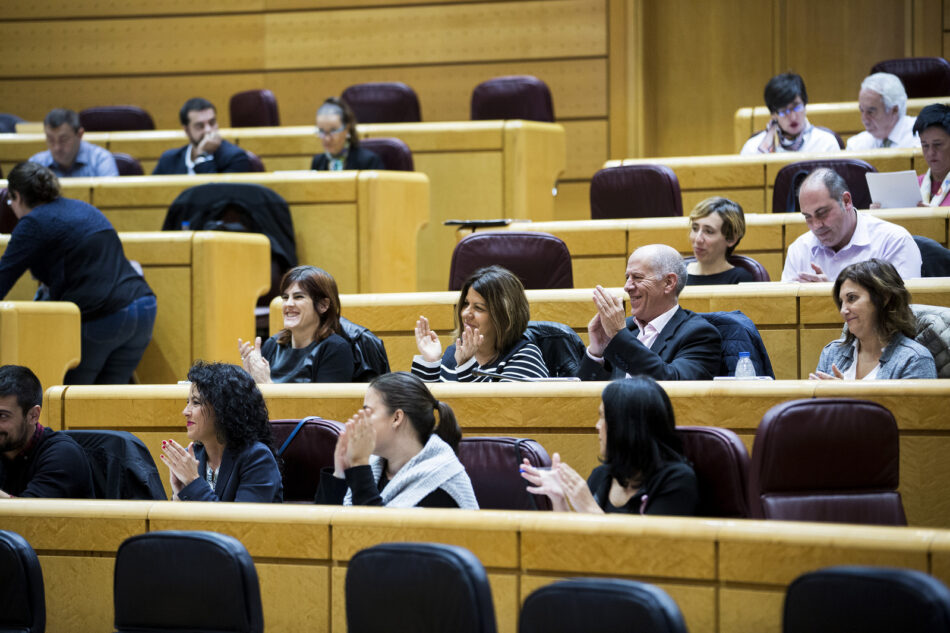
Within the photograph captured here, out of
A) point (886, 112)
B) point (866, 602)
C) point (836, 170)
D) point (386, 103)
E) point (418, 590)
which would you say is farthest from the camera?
point (386, 103)

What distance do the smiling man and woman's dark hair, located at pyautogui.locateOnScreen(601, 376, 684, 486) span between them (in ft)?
4.61

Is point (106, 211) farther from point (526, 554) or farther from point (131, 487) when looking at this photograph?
point (526, 554)

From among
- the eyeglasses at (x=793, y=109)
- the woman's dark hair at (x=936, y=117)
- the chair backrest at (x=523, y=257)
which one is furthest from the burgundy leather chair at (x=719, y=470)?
the eyeglasses at (x=793, y=109)

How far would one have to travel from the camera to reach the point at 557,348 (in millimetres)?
3160

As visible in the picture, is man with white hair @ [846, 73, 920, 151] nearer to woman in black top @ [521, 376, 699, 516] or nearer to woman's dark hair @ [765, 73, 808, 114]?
woman's dark hair @ [765, 73, 808, 114]

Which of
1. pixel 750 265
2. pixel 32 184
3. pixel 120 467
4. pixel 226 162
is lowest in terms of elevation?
pixel 120 467

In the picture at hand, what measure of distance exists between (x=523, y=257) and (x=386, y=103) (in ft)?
8.68

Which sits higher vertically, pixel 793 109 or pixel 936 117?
pixel 793 109

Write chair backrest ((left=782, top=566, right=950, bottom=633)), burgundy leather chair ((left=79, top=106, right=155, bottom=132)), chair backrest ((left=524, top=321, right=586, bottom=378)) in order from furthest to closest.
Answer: burgundy leather chair ((left=79, top=106, right=155, bottom=132))
chair backrest ((left=524, top=321, right=586, bottom=378))
chair backrest ((left=782, top=566, right=950, bottom=633))

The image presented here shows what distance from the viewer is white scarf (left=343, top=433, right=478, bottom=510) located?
2326 mm

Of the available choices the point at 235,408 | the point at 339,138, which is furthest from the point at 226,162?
the point at 235,408

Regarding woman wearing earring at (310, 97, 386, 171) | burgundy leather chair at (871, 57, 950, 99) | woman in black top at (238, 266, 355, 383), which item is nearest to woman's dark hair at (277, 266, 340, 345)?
woman in black top at (238, 266, 355, 383)

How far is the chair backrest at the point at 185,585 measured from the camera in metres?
1.92

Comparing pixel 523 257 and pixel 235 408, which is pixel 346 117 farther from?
pixel 235 408
